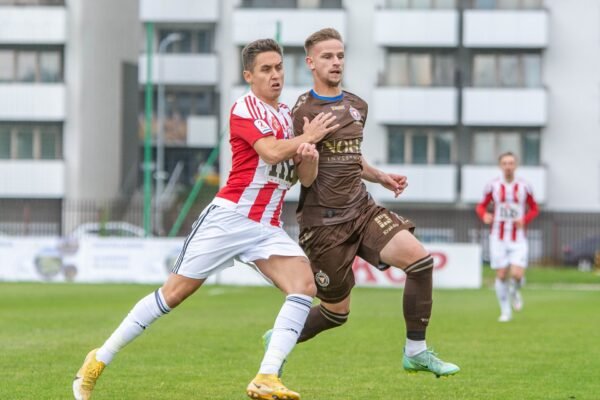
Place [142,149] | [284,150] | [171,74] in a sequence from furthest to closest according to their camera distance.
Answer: [142,149]
[171,74]
[284,150]

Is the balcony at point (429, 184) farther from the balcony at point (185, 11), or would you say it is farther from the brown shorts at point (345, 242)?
the brown shorts at point (345, 242)

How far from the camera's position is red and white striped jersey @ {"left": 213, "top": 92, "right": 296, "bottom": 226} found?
28.6ft

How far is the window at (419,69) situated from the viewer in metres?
Result: 52.4

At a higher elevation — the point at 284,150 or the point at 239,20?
the point at 239,20

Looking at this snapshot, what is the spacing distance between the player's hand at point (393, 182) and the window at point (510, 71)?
141ft

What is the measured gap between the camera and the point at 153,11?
53438mm

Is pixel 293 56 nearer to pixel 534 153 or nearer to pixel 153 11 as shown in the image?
pixel 153 11

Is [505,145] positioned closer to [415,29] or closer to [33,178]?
[415,29]

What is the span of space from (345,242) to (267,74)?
4.87 ft

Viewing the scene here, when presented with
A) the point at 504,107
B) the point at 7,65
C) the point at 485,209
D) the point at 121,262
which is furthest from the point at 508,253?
the point at 7,65

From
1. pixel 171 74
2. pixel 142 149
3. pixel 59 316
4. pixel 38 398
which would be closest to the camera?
pixel 38 398

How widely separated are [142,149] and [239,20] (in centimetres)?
1044

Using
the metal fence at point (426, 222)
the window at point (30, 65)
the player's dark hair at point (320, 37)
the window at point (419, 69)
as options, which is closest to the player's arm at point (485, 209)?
the player's dark hair at point (320, 37)

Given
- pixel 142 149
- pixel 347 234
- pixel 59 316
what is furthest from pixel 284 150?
pixel 142 149
